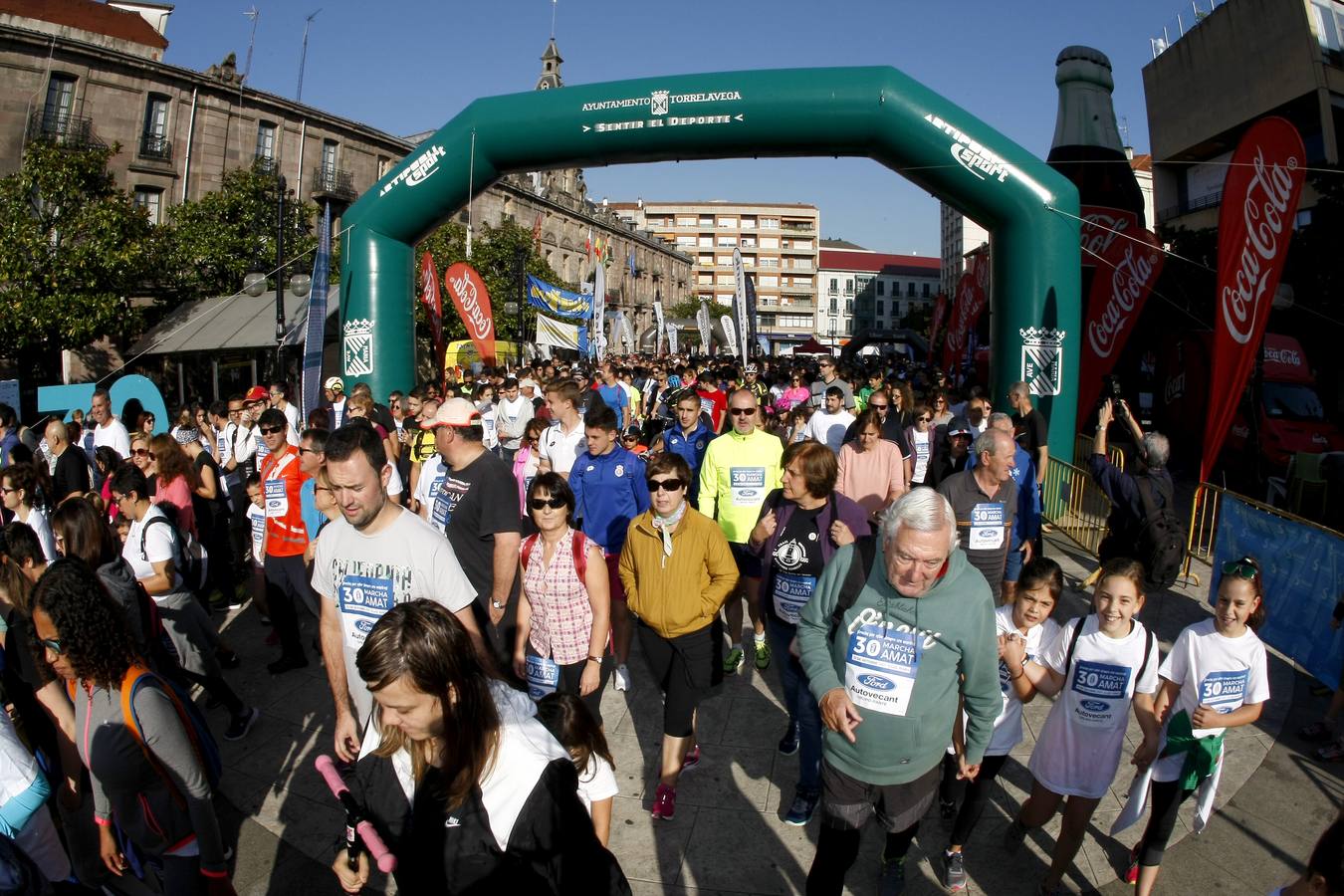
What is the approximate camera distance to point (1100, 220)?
10672 mm

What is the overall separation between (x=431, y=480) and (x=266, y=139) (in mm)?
30269

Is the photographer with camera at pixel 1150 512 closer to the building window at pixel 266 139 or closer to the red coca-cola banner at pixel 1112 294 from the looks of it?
the red coca-cola banner at pixel 1112 294

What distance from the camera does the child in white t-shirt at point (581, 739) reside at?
2.23m

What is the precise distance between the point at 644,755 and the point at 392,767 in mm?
2927

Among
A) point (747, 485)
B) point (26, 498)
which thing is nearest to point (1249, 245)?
point (747, 485)

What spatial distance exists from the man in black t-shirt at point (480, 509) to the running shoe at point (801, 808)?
1710 millimetres

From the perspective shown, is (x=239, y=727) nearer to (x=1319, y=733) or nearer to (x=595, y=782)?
(x=595, y=782)

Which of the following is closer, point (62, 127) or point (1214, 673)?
point (1214, 673)

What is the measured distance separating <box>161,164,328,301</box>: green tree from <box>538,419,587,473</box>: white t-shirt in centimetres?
1756

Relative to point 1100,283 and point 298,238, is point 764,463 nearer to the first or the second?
point 1100,283

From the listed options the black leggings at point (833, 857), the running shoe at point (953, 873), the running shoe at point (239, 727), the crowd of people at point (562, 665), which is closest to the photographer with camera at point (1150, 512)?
the crowd of people at point (562, 665)

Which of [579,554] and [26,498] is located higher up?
[26,498]

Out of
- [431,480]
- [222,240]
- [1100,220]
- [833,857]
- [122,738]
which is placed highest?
[222,240]

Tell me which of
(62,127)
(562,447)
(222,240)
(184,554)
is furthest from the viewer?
(62,127)
